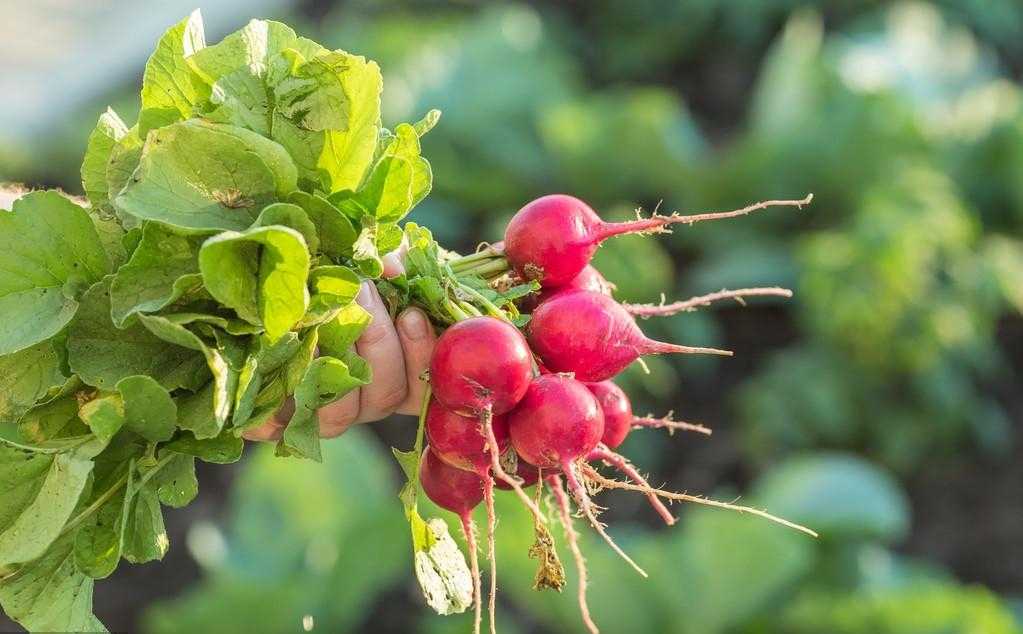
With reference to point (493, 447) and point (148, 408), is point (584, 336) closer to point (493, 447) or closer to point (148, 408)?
point (493, 447)

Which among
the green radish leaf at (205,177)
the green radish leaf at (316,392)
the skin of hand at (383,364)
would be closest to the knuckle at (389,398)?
the skin of hand at (383,364)

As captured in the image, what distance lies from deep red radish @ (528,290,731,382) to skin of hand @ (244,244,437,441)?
15 cm

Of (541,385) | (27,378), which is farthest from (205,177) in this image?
(541,385)

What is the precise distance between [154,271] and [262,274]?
5.5 inches

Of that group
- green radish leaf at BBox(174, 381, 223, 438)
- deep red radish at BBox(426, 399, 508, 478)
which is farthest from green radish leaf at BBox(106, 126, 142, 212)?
deep red radish at BBox(426, 399, 508, 478)

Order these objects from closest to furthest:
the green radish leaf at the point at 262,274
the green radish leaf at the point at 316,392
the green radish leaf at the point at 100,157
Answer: the green radish leaf at the point at 262,274
the green radish leaf at the point at 316,392
the green radish leaf at the point at 100,157

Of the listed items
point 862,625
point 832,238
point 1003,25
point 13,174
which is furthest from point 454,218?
point 1003,25

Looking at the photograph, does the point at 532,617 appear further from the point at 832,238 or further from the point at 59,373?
the point at 59,373

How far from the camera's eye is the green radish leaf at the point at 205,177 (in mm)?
1377

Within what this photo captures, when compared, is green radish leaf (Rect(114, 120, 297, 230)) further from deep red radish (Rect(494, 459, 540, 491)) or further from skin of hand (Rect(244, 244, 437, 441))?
deep red radish (Rect(494, 459, 540, 491))

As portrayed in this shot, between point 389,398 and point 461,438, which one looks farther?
point 389,398

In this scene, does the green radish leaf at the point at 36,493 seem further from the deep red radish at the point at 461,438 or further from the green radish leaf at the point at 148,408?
the deep red radish at the point at 461,438

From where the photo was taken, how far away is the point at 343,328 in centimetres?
146

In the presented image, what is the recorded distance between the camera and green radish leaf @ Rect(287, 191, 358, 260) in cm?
142
